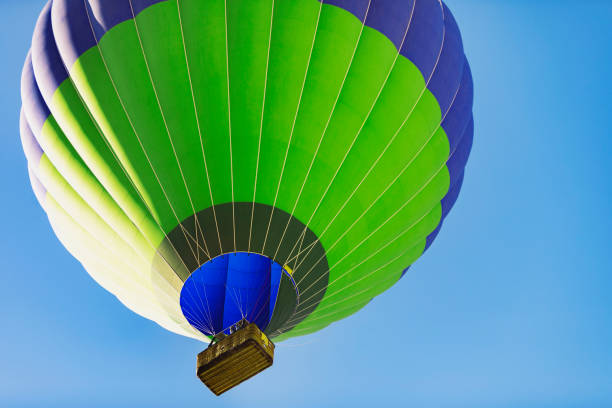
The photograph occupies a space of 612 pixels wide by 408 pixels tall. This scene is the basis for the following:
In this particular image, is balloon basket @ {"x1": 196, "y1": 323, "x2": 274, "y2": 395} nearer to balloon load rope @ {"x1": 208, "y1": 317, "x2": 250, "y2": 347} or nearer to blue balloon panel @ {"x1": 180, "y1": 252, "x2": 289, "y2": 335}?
balloon load rope @ {"x1": 208, "y1": 317, "x2": 250, "y2": 347}

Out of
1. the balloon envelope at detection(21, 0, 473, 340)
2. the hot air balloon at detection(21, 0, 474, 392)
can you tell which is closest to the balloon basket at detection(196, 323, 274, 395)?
the hot air balloon at detection(21, 0, 474, 392)

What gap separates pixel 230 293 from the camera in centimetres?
805

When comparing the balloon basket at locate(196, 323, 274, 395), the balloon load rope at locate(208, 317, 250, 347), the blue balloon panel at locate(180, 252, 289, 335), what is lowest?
the balloon basket at locate(196, 323, 274, 395)

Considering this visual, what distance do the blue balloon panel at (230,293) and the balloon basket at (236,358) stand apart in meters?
0.86

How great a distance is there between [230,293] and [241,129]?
125 inches

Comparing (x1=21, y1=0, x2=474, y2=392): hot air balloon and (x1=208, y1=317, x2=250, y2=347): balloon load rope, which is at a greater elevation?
(x1=21, y1=0, x2=474, y2=392): hot air balloon

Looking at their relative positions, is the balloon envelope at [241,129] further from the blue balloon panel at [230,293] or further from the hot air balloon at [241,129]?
the blue balloon panel at [230,293]

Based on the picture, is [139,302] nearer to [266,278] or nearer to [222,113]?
[266,278]

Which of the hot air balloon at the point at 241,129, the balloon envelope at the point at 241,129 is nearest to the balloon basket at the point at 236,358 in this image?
the hot air balloon at the point at 241,129

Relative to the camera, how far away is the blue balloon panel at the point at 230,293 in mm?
6926

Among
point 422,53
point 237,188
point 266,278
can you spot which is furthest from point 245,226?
point 422,53

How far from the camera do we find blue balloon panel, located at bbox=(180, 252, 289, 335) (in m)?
6.93

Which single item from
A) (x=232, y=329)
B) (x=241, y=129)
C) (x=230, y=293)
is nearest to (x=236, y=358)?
(x=232, y=329)

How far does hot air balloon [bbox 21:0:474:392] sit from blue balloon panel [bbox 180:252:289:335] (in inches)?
4.2
